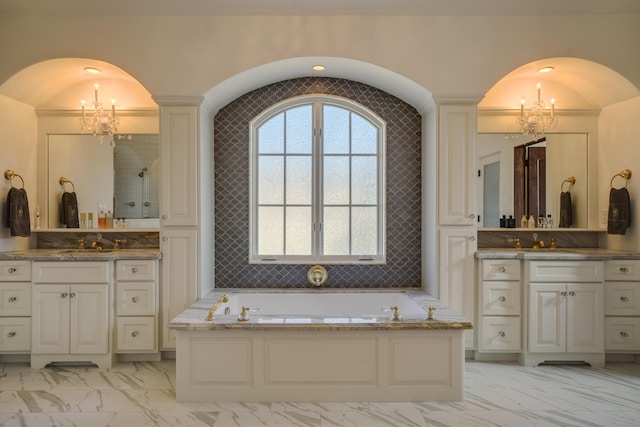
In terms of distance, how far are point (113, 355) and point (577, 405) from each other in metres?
3.22

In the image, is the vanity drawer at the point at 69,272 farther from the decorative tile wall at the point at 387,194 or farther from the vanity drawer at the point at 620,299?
the vanity drawer at the point at 620,299

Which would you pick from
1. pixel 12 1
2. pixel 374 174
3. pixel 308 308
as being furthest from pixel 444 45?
pixel 12 1

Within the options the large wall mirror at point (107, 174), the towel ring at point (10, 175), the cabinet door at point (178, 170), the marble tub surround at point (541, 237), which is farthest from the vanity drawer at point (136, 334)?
the marble tub surround at point (541, 237)

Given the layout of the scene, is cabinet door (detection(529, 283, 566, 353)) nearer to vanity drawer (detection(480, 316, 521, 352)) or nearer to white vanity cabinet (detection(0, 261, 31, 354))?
vanity drawer (detection(480, 316, 521, 352))

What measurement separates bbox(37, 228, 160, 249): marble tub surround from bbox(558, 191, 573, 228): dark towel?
3587 millimetres

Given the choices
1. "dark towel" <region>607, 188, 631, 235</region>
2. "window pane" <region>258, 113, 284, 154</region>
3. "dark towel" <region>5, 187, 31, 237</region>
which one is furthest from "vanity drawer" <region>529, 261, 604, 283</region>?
"dark towel" <region>5, 187, 31, 237</region>

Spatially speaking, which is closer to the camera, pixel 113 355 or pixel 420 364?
pixel 420 364

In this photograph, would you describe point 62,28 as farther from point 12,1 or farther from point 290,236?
point 290,236

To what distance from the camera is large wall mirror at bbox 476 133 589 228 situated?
4301 mm

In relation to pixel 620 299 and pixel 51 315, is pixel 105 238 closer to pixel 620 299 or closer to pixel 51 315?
pixel 51 315

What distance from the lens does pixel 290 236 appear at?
4.38 meters

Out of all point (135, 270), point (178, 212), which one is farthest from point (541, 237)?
point (135, 270)

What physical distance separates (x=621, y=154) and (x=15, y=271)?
16.1 feet

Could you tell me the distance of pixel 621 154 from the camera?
4105mm
